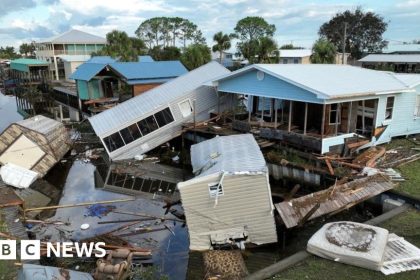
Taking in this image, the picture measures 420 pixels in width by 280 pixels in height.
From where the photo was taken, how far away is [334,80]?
764 inches

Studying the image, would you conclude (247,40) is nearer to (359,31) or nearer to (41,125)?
(359,31)

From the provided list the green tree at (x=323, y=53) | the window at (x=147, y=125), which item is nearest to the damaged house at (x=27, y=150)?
the window at (x=147, y=125)

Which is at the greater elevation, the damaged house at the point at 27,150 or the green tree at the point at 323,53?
the green tree at the point at 323,53

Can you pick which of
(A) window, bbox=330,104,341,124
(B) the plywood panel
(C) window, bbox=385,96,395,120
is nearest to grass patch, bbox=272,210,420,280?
(A) window, bbox=330,104,341,124

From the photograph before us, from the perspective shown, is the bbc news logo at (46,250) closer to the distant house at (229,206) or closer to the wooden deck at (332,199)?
the distant house at (229,206)

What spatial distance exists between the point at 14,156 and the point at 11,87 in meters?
52.9

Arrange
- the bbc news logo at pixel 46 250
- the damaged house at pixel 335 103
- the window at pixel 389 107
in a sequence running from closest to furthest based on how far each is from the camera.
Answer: the bbc news logo at pixel 46 250 < the damaged house at pixel 335 103 < the window at pixel 389 107

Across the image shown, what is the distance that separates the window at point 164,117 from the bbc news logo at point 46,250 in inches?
495

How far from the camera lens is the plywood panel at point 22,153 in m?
20.7

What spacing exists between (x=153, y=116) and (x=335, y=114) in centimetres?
1139

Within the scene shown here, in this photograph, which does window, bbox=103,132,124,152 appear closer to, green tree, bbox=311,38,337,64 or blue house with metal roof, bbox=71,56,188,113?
blue house with metal roof, bbox=71,56,188,113

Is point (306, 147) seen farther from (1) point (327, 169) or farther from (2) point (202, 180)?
(2) point (202, 180)

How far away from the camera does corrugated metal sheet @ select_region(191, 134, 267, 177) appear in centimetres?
1246

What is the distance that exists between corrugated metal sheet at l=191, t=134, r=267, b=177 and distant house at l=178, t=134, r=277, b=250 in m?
0.07
